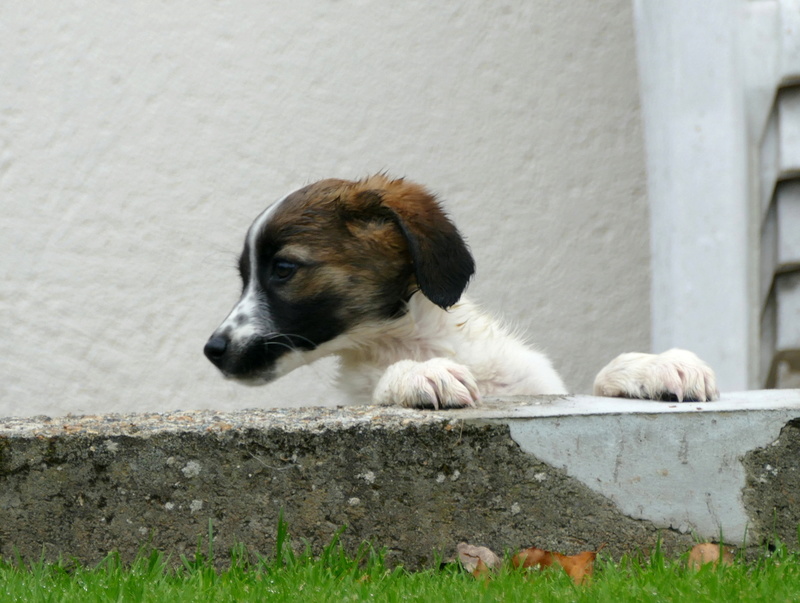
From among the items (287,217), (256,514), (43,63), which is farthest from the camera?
(43,63)

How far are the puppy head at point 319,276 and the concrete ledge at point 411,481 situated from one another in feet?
2.75

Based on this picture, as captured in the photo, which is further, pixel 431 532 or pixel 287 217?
pixel 287 217

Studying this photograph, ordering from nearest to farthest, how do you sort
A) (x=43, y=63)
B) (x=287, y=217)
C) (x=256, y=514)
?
(x=256, y=514) → (x=287, y=217) → (x=43, y=63)

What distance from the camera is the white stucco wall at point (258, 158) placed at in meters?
5.49

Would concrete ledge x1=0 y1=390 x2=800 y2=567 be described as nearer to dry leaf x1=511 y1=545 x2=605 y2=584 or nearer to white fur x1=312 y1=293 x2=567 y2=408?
dry leaf x1=511 y1=545 x2=605 y2=584

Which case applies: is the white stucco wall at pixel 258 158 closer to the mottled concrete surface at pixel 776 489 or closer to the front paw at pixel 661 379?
the front paw at pixel 661 379

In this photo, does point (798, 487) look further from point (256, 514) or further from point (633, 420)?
point (256, 514)

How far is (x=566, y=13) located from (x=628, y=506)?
3672 mm

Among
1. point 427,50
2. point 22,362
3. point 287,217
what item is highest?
point 427,50

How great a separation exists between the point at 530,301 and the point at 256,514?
3323 millimetres

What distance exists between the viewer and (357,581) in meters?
2.38

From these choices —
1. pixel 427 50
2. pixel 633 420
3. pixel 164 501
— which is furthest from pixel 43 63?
pixel 633 420

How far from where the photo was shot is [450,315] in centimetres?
373

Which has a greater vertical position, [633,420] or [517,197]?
[517,197]
